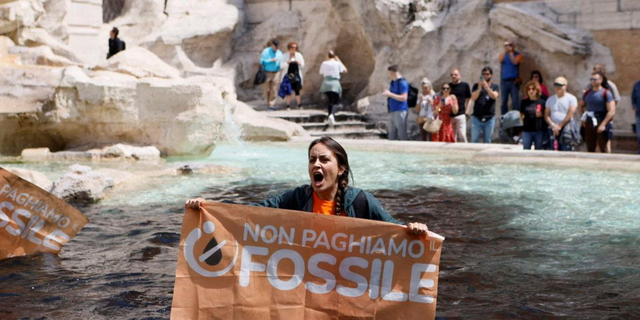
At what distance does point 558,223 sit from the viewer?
691cm

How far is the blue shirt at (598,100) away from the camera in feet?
37.5

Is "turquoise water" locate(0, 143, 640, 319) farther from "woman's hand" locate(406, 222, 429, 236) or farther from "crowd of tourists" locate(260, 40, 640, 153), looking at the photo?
"crowd of tourists" locate(260, 40, 640, 153)

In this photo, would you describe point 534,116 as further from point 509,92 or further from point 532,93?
point 509,92

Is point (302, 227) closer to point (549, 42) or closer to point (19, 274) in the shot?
point (19, 274)

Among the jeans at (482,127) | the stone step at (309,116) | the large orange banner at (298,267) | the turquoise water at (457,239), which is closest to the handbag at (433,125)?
the jeans at (482,127)

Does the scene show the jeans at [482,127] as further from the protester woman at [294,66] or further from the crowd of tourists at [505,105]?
the protester woman at [294,66]

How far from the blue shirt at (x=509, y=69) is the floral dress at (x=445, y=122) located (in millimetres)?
2734

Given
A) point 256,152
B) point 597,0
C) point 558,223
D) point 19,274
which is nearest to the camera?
point 19,274

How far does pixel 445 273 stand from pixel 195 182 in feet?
15.7

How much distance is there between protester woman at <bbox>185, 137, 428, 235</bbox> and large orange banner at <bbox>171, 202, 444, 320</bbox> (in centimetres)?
22

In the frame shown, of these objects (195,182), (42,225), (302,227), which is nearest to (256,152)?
(195,182)

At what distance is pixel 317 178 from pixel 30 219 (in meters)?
2.47

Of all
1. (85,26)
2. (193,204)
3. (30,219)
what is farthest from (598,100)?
(85,26)

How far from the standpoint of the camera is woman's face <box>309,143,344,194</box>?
12.3 feet
